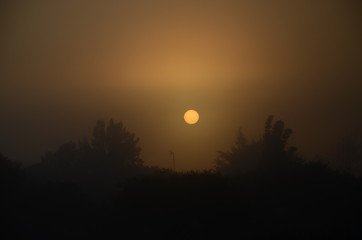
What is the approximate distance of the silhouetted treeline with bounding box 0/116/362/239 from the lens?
192ft

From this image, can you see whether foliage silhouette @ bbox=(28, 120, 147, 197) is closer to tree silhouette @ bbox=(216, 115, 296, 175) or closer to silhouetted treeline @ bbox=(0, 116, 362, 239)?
silhouetted treeline @ bbox=(0, 116, 362, 239)

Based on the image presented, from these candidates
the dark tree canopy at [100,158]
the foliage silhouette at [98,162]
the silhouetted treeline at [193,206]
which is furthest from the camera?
the dark tree canopy at [100,158]

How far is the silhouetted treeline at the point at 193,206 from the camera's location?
5847 centimetres

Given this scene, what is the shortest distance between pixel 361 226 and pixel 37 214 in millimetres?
30816

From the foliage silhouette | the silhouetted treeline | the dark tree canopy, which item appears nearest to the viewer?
the silhouetted treeline

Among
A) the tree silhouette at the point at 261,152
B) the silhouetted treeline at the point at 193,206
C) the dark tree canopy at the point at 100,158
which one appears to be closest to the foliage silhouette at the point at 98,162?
the dark tree canopy at the point at 100,158

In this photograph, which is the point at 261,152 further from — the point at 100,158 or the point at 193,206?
the point at 193,206

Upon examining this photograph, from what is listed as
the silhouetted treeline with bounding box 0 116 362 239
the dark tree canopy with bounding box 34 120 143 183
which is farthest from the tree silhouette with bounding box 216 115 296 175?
the dark tree canopy with bounding box 34 120 143 183

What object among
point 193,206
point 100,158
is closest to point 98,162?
point 100,158

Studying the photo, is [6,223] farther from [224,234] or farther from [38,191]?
[224,234]

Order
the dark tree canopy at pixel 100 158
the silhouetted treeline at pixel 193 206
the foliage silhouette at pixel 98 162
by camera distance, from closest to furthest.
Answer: the silhouetted treeline at pixel 193 206 < the foliage silhouette at pixel 98 162 < the dark tree canopy at pixel 100 158

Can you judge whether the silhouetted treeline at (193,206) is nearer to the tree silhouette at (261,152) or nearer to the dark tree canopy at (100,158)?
the tree silhouette at (261,152)

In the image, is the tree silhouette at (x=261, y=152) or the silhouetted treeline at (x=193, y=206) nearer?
the silhouetted treeline at (x=193, y=206)

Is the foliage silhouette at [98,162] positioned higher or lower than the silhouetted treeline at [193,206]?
higher
